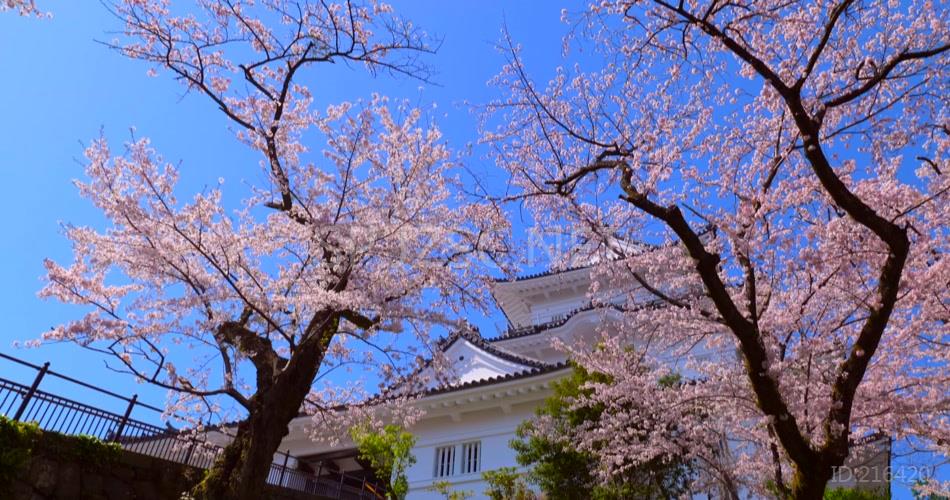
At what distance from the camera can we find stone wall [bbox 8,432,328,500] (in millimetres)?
8594

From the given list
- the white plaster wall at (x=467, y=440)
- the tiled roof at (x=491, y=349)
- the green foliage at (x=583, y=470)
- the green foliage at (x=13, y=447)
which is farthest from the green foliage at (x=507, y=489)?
the green foliage at (x=13, y=447)

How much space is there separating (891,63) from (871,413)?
4054 millimetres

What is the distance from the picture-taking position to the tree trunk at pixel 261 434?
23.7 ft

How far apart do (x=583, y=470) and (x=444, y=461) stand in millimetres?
5069

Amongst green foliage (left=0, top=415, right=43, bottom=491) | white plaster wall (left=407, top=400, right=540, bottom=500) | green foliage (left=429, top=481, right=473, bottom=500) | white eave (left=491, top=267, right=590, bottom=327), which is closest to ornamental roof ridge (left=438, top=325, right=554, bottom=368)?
white plaster wall (left=407, top=400, right=540, bottom=500)

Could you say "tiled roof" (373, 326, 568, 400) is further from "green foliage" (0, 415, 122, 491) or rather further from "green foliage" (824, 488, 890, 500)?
"green foliage" (824, 488, 890, 500)

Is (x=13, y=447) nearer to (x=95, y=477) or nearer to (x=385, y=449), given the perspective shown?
(x=95, y=477)

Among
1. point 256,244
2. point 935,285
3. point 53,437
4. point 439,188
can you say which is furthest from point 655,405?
point 53,437

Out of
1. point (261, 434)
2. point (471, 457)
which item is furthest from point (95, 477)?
point (471, 457)

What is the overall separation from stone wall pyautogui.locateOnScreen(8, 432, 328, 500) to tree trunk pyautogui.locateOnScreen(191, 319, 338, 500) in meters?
2.44

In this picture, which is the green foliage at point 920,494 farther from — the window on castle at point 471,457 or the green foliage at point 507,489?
the window on castle at point 471,457

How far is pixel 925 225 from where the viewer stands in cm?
757

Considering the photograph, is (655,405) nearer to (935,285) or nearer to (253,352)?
(935,285)

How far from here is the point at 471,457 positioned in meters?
14.9
